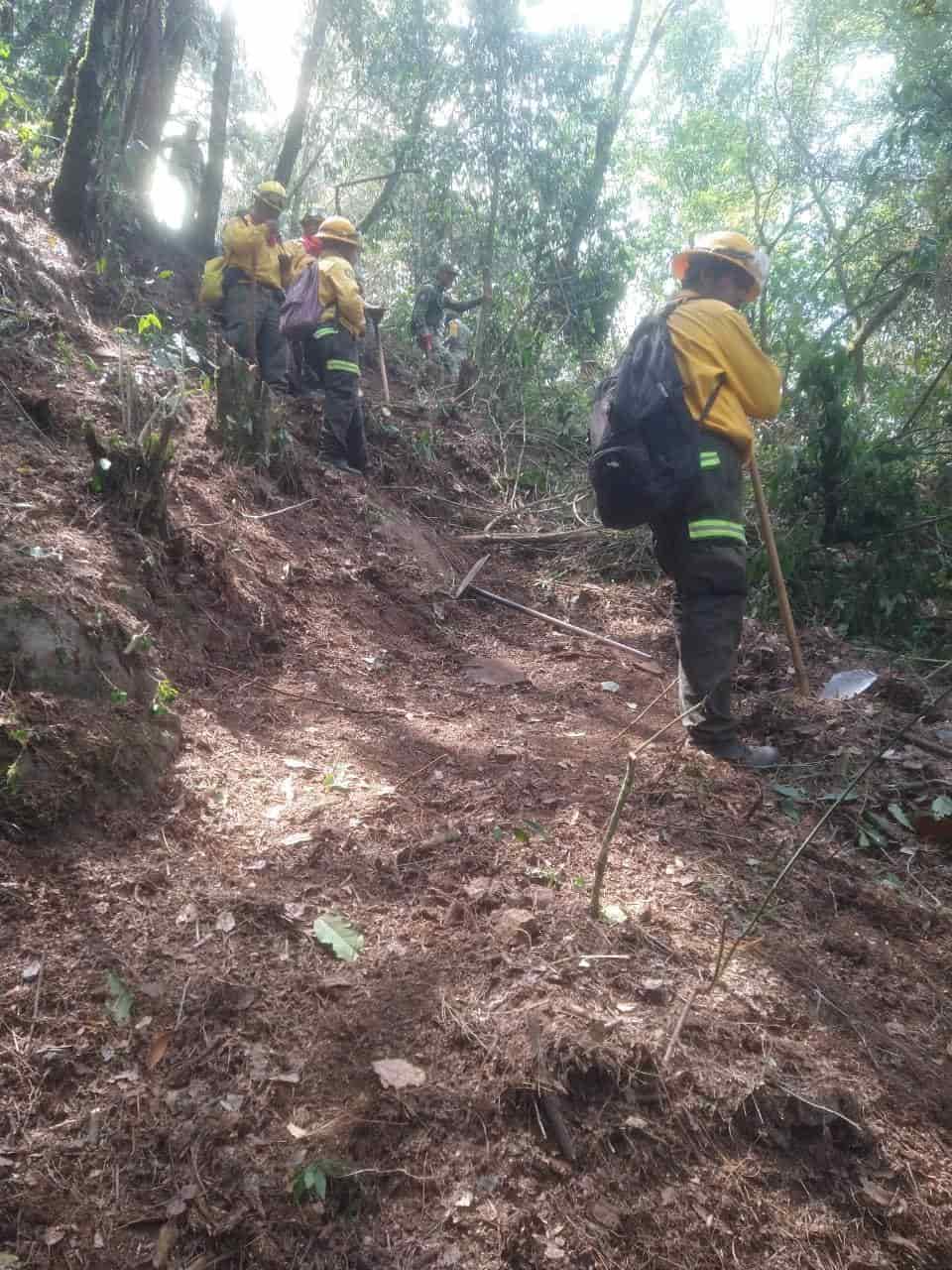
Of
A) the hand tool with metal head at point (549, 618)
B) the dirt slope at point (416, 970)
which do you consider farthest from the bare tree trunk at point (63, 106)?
the hand tool with metal head at point (549, 618)

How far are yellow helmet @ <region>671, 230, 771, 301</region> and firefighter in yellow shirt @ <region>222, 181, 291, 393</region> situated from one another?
4.85 metres

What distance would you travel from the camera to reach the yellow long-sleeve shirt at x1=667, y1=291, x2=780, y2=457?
343cm

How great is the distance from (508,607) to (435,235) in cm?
815

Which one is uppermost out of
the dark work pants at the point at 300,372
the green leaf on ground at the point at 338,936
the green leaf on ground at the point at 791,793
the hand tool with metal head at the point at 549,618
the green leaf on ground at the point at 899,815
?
the dark work pants at the point at 300,372

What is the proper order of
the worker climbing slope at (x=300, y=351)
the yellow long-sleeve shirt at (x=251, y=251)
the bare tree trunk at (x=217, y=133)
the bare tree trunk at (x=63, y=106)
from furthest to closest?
the bare tree trunk at (x=217, y=133) → the worker climbing slope at (x=300, y=351) → the yellow long-sleeve shirt at (x=251, y=251) → the bare tree trunk at (x=63, y=106)

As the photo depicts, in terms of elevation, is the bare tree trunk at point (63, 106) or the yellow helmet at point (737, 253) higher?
the bare tree trunk at point (63, 106)

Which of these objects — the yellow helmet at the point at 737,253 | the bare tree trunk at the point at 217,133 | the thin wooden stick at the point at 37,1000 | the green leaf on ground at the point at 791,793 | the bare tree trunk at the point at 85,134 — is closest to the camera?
the thin wooden stick at the point at 37,1000

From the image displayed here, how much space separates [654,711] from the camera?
13.8 ft

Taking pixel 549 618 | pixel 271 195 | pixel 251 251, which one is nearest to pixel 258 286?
pixel 251 251

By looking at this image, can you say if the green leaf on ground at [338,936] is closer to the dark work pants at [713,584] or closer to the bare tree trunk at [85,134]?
the dark work pants at [713,584]

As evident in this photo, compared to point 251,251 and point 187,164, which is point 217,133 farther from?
point 251,251

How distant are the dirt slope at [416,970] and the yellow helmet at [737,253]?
6.31 feet

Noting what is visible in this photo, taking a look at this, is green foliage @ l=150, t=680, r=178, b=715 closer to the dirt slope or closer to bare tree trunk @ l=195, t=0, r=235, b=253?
the dirt slope

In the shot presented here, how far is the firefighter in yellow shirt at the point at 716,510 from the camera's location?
3439 mm
